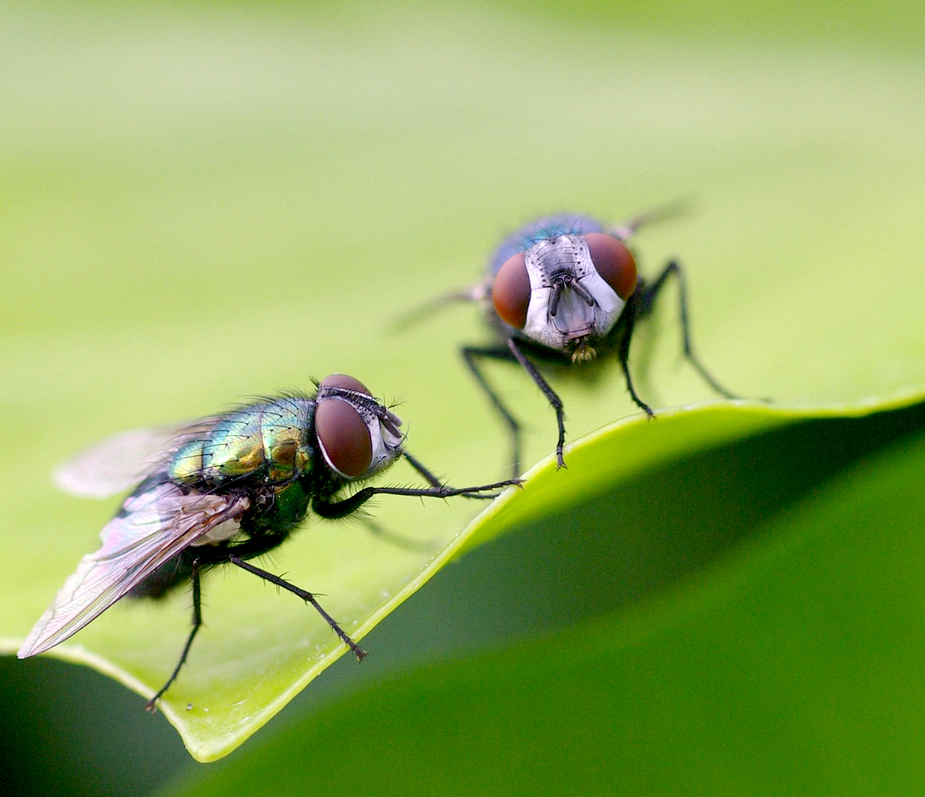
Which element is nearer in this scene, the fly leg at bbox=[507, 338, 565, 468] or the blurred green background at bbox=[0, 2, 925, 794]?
the blurred green background at bbox=[0, 2, 925, 794]

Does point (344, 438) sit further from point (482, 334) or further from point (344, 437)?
point (482, 334)

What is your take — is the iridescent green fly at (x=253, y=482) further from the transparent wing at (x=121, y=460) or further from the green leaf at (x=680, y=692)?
the green leaf at (x=680, y=692)

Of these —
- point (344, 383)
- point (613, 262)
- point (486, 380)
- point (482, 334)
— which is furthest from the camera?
point (482, 334)

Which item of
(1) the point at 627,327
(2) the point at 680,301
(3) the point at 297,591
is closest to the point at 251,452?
(3) the point at 297,591

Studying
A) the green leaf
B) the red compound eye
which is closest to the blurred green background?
the green leaf

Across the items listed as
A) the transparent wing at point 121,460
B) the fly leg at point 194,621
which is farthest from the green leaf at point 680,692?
the transparent wing at point 121,460

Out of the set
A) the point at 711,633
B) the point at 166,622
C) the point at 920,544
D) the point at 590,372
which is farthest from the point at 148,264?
the point at 920,544

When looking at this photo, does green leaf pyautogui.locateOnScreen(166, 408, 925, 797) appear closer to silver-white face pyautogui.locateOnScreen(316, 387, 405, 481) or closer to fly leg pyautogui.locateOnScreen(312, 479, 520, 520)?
fly leg pyautogui.locateOnScreen(312, 479, 520, 520)
